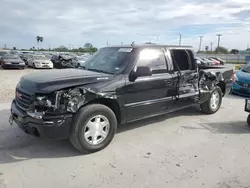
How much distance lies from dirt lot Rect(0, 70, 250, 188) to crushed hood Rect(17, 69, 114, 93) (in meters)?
1.12

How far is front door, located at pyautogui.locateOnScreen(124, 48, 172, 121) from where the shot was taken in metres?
4.79

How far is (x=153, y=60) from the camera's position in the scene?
523 cm

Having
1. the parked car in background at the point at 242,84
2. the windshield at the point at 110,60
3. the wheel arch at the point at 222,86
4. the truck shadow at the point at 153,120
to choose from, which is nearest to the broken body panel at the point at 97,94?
the windshield at the point at 110,60

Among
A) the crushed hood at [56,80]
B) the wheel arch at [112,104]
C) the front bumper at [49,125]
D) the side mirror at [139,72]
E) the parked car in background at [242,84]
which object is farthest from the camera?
the parked car in background at [242,84]

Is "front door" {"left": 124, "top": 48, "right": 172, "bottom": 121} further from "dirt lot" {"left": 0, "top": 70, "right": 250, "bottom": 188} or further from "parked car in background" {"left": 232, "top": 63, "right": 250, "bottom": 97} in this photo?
"parked car in background" {"left": 232, "top": 63, "right": 250, "bottom": 97}

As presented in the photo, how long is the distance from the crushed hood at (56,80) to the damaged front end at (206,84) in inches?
112

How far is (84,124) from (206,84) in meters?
3.78

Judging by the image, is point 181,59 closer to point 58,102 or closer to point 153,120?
point 153,120

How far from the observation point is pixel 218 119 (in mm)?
6523

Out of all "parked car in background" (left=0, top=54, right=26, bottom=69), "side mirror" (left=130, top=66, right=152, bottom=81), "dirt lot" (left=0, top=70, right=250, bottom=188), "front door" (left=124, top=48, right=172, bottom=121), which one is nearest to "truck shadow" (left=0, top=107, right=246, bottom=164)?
"dirt lot" (left=0, top=70, right=250, bottom=188)

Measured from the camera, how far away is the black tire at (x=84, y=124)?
402 centimetres

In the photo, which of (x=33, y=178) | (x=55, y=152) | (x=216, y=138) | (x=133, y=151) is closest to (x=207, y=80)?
(x=216, y=138)

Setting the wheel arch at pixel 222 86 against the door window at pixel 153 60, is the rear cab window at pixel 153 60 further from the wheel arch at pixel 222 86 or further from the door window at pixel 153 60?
the wheel arch at pixel 222 86

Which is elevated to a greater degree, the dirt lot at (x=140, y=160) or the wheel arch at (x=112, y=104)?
the wheel arch at (x=112, y=104)
